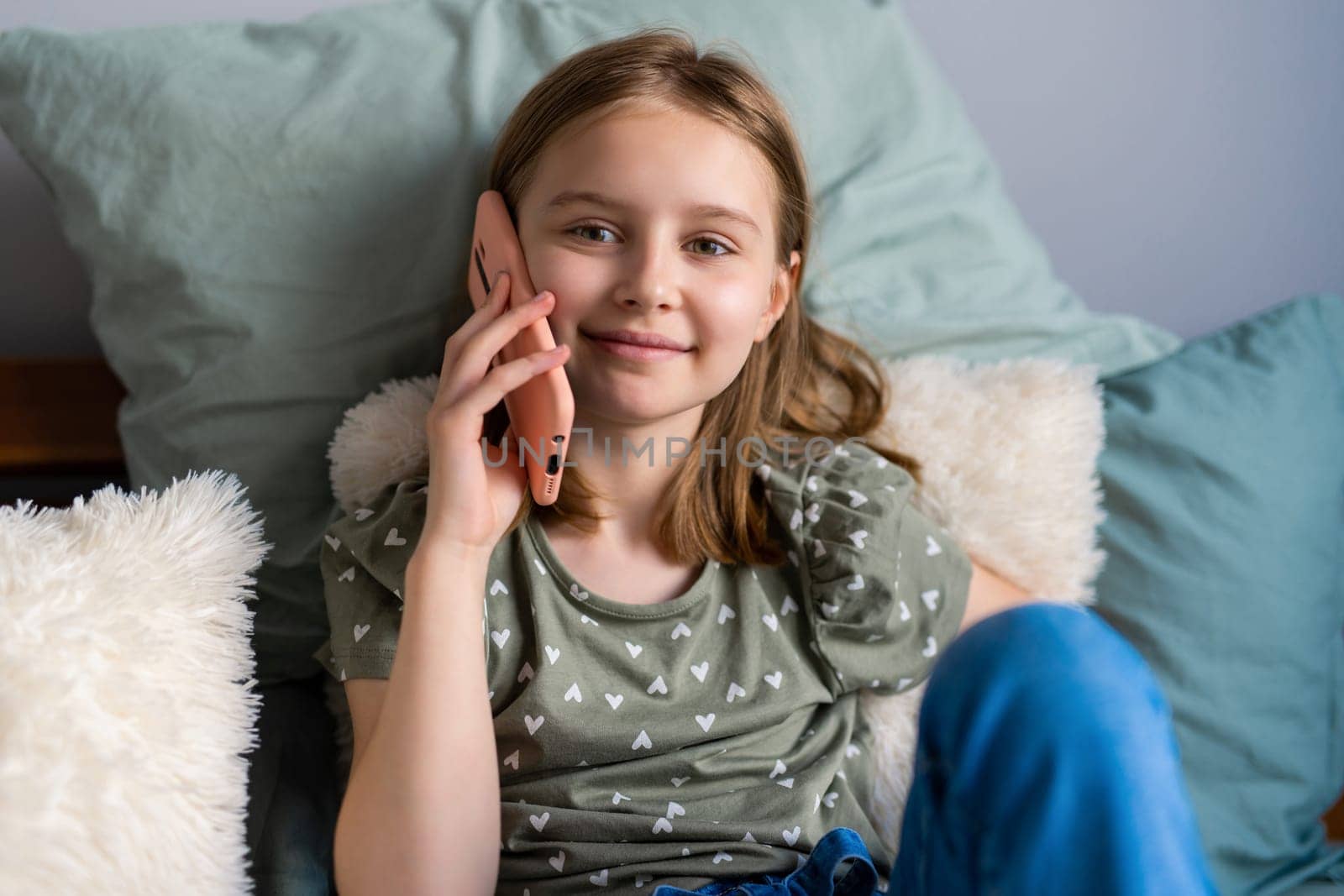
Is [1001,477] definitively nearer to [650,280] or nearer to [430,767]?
[650,280]

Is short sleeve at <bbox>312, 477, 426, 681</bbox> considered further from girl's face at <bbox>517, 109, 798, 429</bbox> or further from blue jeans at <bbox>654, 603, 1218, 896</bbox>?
blue jeans at <bbox>654, 603, 1218, 896</bbox>

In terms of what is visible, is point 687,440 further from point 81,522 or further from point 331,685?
point 81,522

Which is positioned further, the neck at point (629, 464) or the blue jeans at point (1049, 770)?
the neck at point (629, 464)

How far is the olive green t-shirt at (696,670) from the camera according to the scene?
0.96 meters

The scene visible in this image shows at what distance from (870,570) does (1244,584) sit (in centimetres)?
38

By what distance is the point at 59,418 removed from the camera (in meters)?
1.20

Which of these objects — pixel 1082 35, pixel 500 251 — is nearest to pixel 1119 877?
pixel 500 251

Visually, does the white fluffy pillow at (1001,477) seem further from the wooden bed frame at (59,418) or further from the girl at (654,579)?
the wooden bed frame at (59,418)

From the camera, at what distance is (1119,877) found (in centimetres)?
64

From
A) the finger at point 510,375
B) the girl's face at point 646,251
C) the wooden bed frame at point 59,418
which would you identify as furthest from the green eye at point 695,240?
the wooden bed frame at point 59,418

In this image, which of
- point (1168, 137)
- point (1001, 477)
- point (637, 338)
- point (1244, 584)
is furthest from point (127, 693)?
point (1168, 137)

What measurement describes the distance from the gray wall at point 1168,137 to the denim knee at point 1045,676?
0.97 m

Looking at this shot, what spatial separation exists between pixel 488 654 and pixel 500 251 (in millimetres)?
336

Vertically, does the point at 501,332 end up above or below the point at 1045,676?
above
